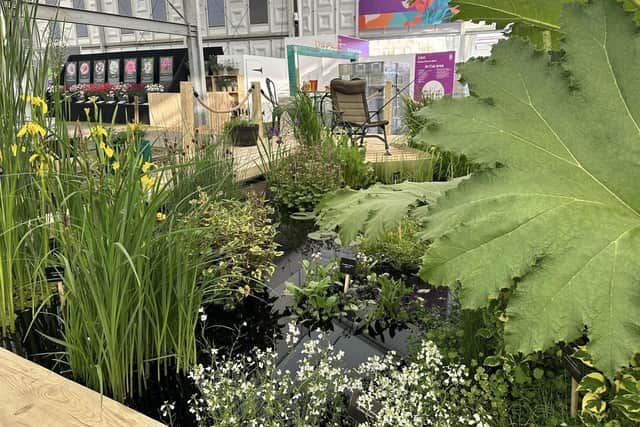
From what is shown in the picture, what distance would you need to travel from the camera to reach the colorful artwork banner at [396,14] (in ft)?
52.4

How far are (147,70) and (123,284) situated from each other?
43.4ft

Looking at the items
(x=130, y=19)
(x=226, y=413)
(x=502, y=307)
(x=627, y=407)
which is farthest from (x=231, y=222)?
(x=130, y=19)

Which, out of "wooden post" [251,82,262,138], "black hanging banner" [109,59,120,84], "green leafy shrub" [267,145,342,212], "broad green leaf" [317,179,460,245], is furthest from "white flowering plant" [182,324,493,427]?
"black hanging banner" [109,59,120,84]

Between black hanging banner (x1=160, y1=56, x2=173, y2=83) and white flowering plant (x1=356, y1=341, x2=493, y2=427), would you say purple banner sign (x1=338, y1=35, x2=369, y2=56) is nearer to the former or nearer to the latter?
black hanging banner (x1=160, y1=56, x2=173, y2=83)

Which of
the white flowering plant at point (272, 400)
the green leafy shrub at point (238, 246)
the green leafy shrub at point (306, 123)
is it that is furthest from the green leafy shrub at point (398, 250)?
the green leafy shrub at point (306, 123)

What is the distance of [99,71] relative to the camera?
556 inches

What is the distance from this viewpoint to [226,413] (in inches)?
51.6

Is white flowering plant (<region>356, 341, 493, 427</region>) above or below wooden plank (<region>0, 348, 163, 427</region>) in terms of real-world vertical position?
below

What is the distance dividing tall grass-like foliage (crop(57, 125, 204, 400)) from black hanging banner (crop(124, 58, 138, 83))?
13.2 meters

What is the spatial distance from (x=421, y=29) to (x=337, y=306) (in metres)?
16.1

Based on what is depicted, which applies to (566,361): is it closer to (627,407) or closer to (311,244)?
(627,407)

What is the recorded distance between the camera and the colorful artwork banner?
1598 cm

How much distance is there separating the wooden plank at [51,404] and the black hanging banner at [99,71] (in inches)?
566

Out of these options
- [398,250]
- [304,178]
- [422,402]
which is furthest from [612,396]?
[304,178]
